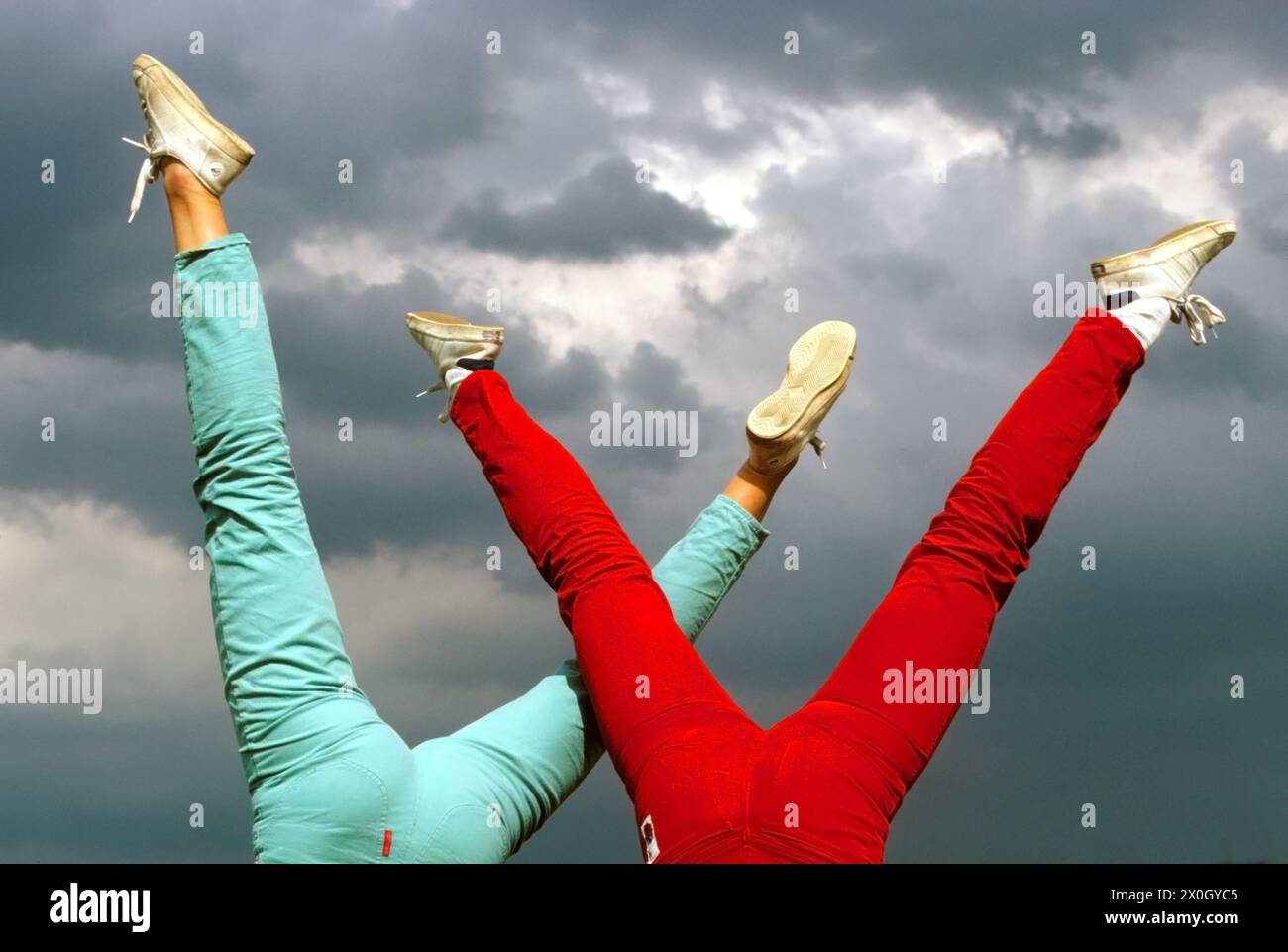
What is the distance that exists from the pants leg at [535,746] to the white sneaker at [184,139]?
128cm

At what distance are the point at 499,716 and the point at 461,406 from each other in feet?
2.45

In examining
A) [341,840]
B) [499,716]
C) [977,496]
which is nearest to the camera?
[341,840]

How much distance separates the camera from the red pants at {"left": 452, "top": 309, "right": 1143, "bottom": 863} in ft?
7.89

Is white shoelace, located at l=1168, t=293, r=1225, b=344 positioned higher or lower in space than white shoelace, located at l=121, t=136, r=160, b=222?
lower

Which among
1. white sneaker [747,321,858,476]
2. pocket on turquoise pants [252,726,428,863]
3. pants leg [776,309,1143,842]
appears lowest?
pocket on turquoise pants [252,726,428,863]

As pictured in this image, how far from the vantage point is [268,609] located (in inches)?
105

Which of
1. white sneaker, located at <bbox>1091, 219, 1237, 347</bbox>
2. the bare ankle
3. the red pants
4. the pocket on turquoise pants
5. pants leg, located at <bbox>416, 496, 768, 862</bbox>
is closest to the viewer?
the red pants

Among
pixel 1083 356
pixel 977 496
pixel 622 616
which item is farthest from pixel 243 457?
pixel 1083 356

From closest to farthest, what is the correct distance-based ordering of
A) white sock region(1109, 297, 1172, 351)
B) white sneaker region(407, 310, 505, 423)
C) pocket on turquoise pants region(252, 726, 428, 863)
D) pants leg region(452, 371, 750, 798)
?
pocket on turquoise pants region(252, 726, 428, 863)
pants leg region(452, 371, 750, 798)
white sock region(1109, 297, 1172, 351)
white sneaker region(407, 310, 505, 423)

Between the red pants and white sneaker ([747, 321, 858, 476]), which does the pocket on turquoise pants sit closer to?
the red pants

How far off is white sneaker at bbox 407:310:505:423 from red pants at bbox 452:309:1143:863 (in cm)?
24

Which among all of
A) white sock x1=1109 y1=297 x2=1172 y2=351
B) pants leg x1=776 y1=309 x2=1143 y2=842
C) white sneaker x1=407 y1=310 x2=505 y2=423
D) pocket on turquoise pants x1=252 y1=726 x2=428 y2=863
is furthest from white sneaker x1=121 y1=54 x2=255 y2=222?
white sock x1=1109 y1=297 x2=1172 y2=351
